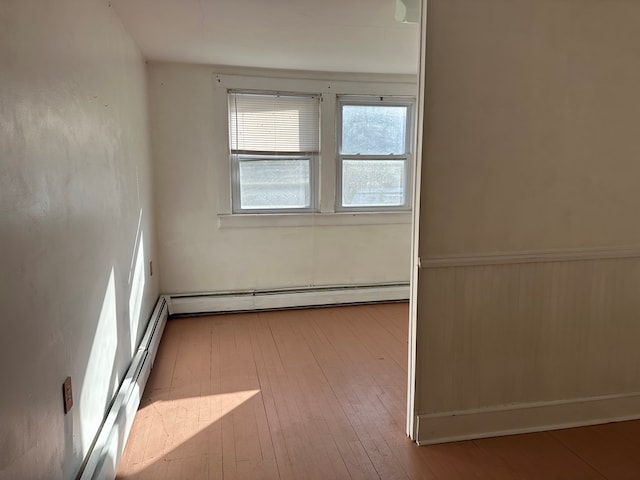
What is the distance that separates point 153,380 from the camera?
2.93m

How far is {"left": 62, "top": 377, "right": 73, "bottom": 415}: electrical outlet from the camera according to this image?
5.06ft

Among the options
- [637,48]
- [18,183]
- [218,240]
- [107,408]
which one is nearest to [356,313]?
[218,240]

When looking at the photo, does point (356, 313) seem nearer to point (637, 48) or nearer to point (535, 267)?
point (535, 267)

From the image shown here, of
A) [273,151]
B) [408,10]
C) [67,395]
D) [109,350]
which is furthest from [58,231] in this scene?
[273,151]

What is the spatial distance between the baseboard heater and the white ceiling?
2.02 metres

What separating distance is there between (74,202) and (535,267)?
211 cm

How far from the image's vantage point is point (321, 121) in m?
4.25

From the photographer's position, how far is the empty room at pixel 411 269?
1.44m

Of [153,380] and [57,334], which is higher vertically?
[57,334]

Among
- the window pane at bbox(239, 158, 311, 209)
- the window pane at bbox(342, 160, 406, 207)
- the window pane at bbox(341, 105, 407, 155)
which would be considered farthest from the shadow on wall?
the window pane at bbox(341, 105, 407, 155)

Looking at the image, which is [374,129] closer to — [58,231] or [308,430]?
[308,430]

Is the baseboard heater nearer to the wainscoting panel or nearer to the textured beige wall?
the wainscoting panel

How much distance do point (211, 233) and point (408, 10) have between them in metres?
2.58

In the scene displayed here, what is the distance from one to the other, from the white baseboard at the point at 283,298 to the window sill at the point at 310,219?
64 centimetres
